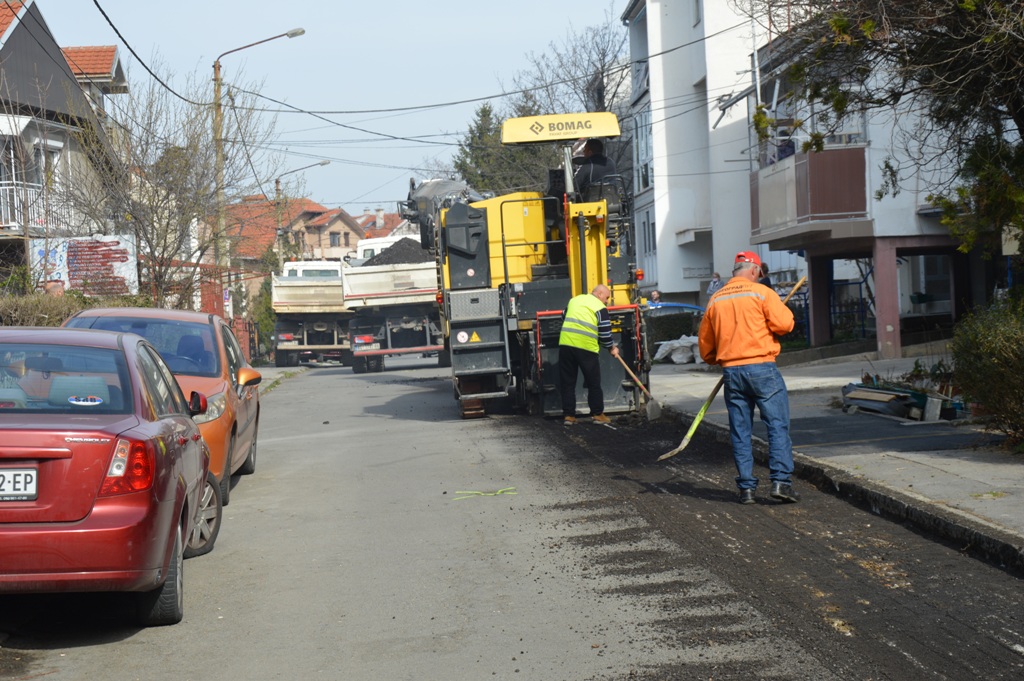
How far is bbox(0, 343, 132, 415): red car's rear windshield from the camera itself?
579 centimetres

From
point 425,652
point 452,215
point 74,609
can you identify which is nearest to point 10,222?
point 452,215

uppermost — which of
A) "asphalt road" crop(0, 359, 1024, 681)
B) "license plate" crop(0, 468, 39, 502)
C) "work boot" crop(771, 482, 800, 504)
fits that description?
"license plate" crop(0, 468, 39, 502)

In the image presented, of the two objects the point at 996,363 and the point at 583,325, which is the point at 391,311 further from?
the point at 996,363

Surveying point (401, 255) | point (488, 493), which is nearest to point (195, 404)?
point (488, 493)

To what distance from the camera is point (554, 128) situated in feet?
54.0

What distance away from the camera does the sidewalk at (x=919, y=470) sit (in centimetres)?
689

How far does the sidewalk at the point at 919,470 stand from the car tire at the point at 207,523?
14.4ft

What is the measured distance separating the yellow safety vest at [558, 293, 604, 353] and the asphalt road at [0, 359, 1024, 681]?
182 inches

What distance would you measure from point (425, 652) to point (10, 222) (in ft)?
83.1

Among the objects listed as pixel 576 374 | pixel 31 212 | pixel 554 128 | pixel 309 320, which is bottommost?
pixel 576 374

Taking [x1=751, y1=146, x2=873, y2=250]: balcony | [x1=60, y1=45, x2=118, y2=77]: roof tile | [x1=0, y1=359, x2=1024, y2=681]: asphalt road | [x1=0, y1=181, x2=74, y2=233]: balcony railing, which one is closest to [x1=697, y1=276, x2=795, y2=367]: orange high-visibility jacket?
[x1=0, y1=359, x2=1024, y2=681]: asphalt road

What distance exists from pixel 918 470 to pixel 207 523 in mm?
5090

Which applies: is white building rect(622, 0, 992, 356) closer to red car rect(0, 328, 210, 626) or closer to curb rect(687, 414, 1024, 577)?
curb rect(687, 414, 1024, 577)

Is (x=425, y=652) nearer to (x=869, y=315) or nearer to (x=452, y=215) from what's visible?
(x=452, y=215)
